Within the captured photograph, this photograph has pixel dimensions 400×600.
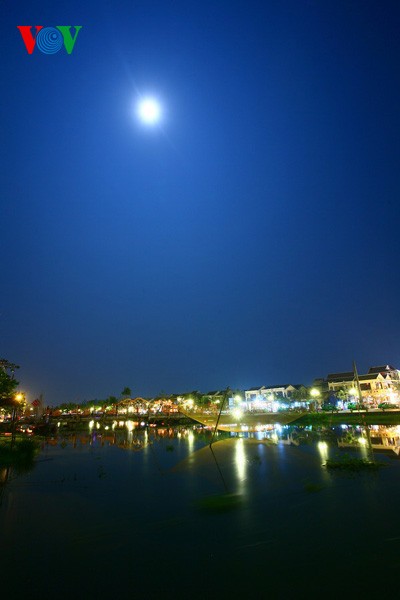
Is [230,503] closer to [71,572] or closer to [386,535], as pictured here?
[386,535]

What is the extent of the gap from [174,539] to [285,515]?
3659mm

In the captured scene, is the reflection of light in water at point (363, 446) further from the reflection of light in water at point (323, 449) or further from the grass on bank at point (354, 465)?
the grass on bank at point (354, 465)

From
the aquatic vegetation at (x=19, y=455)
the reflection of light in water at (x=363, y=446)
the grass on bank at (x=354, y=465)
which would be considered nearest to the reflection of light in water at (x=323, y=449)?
the reflection of light in water at (x=363, y=446)

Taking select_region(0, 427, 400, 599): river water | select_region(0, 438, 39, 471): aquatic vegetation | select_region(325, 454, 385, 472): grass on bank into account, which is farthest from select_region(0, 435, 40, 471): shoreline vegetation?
select_region(325, 454, 385, 472): grass on bank

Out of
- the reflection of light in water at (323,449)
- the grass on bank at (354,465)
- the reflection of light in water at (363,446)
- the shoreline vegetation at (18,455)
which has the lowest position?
the reflection of light in water at (323,449)

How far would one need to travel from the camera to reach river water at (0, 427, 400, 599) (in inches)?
235

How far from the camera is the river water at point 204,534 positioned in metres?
5.96

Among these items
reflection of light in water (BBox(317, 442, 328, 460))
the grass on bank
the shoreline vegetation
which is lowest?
reflection of light in water (BBox(317, 442, 328, 460))

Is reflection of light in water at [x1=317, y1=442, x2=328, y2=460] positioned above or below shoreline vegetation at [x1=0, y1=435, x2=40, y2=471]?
below

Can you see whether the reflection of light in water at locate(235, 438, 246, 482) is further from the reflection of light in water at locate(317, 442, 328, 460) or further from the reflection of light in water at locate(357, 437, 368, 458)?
the reflection of light in water at locate(357, 437, 368, 458)

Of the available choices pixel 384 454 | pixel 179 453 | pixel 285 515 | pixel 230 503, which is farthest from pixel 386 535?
pixel 179 453

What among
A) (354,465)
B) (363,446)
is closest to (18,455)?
(354,465)

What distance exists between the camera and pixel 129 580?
6145 millimetres

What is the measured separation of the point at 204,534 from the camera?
8.30 meters
